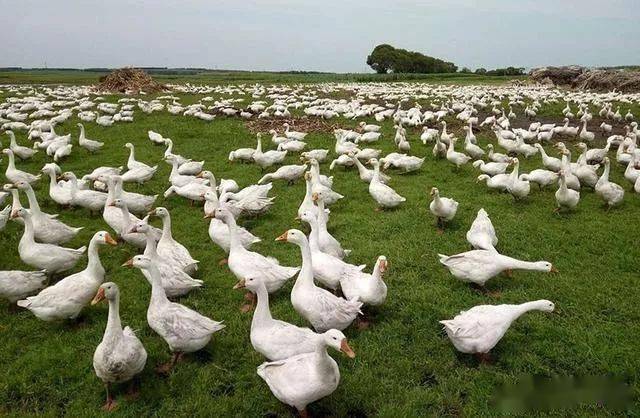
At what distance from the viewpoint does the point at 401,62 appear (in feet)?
297

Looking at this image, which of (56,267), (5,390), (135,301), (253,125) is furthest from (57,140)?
(5,390)

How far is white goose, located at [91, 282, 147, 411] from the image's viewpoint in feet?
17.4

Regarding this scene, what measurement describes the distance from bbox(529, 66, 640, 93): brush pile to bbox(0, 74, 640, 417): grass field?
129 feet

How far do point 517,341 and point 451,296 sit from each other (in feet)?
4.59

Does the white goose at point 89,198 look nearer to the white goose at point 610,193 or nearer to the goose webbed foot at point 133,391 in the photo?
the goose webbed foot at point 133,391

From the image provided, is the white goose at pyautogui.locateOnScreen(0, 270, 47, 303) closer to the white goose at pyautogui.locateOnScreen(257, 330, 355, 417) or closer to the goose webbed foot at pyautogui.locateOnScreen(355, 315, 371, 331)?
the white goose at pyautogui.locateOnScreen(257, 330, 355, 417)

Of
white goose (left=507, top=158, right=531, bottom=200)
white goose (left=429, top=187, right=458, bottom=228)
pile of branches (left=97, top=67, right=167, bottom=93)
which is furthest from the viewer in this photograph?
pile of branches (left=97, top=67, right=167, bottom=93)

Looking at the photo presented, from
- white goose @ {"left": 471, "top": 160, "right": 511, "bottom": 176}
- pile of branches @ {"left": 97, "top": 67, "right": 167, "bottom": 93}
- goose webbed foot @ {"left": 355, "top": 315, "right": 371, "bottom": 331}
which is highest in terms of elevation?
pile of branches @ {"left": 97, "top": 67, "right": 167, "bottom": 93}

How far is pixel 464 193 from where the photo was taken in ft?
44.6

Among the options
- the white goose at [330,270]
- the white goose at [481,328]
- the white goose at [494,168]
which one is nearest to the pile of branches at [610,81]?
the white goose at [494,168]

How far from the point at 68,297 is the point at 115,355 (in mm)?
1961

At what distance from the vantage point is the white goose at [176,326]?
586 cm

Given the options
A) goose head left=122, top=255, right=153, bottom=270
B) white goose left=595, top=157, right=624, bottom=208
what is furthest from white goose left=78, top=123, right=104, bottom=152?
white goose left=595, top=157, right=624, bottom=208

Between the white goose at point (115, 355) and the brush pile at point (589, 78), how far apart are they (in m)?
50.9
